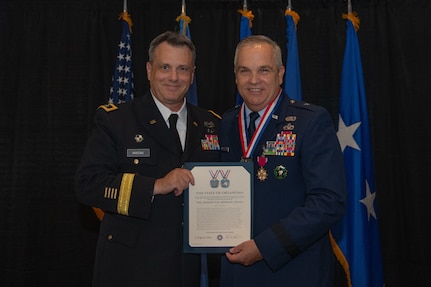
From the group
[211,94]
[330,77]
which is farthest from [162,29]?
[330,77]

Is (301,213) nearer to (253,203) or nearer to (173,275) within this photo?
(253,203)

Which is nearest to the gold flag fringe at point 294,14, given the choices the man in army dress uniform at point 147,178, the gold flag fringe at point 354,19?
the gold flag fringe at point 354,19

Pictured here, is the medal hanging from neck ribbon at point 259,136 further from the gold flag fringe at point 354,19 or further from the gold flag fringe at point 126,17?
the gold flag fringe at point 126,17

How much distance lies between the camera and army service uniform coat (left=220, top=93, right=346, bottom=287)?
6.40 feet

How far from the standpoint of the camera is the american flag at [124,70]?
13.1ft

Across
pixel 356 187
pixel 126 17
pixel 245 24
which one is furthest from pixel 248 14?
pixel 356 187

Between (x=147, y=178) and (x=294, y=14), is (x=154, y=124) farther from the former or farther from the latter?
(x=294, y=14)

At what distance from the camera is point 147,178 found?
2115 millimetres

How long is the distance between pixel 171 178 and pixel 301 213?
0.63m

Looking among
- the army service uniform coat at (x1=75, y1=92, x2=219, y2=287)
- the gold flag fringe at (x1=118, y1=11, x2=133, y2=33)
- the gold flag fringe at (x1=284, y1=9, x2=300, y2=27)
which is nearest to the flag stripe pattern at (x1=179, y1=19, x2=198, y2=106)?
the gold flag fringe at (x1=118, y1=11, x2=133, y2=33)

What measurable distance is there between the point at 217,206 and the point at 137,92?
2466 millimetres

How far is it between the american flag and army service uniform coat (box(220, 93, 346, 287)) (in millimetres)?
2121

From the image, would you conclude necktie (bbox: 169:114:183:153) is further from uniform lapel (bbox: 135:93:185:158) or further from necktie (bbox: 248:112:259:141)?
necktie (bbox: 248:112:259:141)

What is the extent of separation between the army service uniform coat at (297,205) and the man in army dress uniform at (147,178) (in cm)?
35
